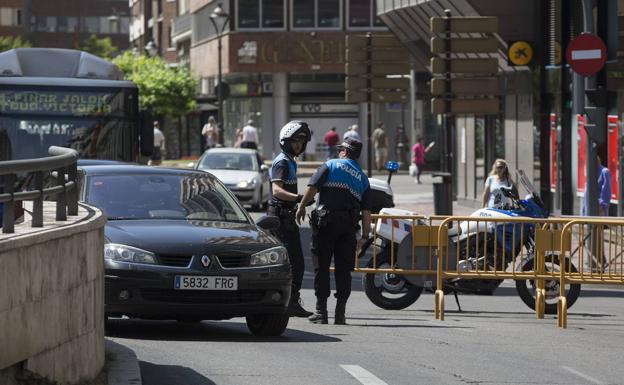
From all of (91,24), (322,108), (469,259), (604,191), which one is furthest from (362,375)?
(91,24)

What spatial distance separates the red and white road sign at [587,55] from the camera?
20516 millimetres

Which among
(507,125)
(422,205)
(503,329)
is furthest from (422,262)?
(422,205)

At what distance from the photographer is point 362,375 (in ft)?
34.0

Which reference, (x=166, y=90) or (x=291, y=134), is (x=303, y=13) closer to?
(x=166, y=90)

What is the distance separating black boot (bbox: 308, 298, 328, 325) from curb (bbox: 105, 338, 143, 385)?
361cm

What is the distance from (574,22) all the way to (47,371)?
23.0 meters

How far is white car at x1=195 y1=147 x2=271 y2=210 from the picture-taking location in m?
35.7

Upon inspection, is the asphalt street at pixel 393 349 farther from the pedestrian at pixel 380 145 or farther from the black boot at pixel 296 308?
the pedestrian at pixel 380 145

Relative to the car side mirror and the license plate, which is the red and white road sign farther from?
the license plate

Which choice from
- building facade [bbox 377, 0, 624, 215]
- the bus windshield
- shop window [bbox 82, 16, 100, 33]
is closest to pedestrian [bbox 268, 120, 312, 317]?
the bus windshield

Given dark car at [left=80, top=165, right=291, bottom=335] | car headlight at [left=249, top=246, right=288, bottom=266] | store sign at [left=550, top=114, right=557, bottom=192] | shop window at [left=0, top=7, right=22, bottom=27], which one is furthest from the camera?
shop window at [left=0, top=7, right=22, bottom=27]

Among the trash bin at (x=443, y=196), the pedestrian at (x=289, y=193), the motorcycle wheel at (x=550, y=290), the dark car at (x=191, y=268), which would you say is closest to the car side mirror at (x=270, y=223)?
the dark car at (x=191, y=268)

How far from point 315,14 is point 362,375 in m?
57.6

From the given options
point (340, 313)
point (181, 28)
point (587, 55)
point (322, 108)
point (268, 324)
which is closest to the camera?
point (268, 324)
